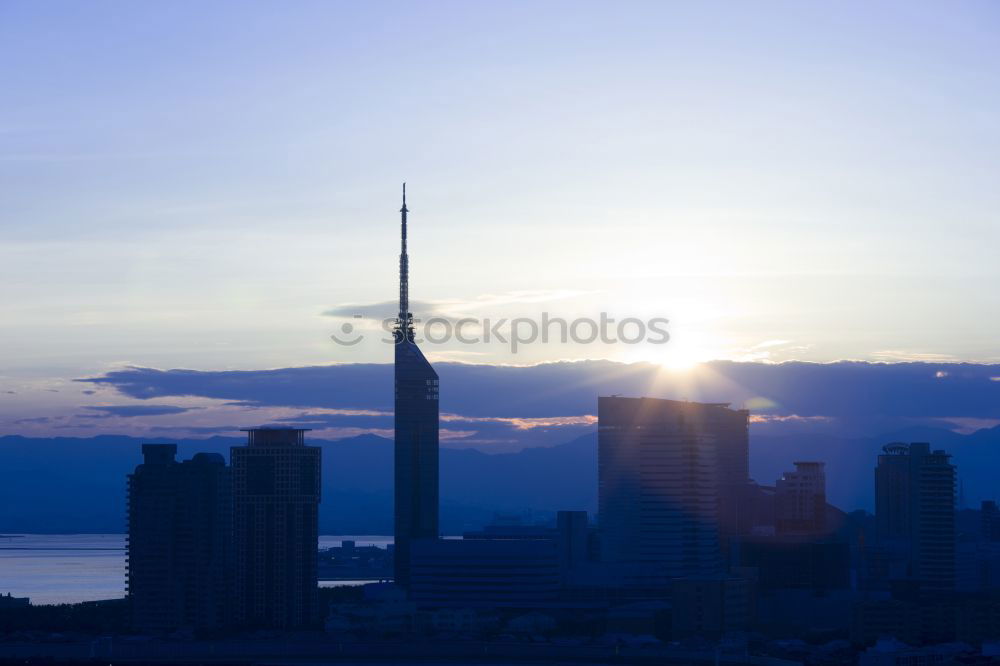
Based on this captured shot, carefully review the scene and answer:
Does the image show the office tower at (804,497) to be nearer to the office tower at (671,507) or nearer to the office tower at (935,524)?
the office tower at (671,507)

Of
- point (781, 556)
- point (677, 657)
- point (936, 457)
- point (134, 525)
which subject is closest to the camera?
point (677, 657)

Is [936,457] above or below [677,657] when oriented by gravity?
above

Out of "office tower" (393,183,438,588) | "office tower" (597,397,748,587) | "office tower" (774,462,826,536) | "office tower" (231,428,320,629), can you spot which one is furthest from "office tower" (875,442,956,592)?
"office tower" (231,428,320,629)

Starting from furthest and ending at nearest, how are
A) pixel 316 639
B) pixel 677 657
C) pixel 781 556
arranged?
pixel 781 556 → pixel 316 639 → pixel 677 657

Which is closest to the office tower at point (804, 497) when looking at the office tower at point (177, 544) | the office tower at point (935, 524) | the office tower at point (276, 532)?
the office tower at point (935, 524)

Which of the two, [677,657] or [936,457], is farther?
[936,457]

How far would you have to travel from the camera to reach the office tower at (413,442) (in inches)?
7121

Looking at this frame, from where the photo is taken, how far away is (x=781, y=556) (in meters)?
160

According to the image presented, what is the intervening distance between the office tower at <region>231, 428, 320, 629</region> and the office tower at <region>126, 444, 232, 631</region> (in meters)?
1.66

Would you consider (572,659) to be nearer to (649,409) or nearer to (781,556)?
(781,556)

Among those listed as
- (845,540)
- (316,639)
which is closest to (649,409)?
(845,540)

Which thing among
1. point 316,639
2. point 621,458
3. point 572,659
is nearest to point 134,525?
point 316,639

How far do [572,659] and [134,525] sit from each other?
4561cm

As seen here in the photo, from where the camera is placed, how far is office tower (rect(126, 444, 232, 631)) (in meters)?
134
